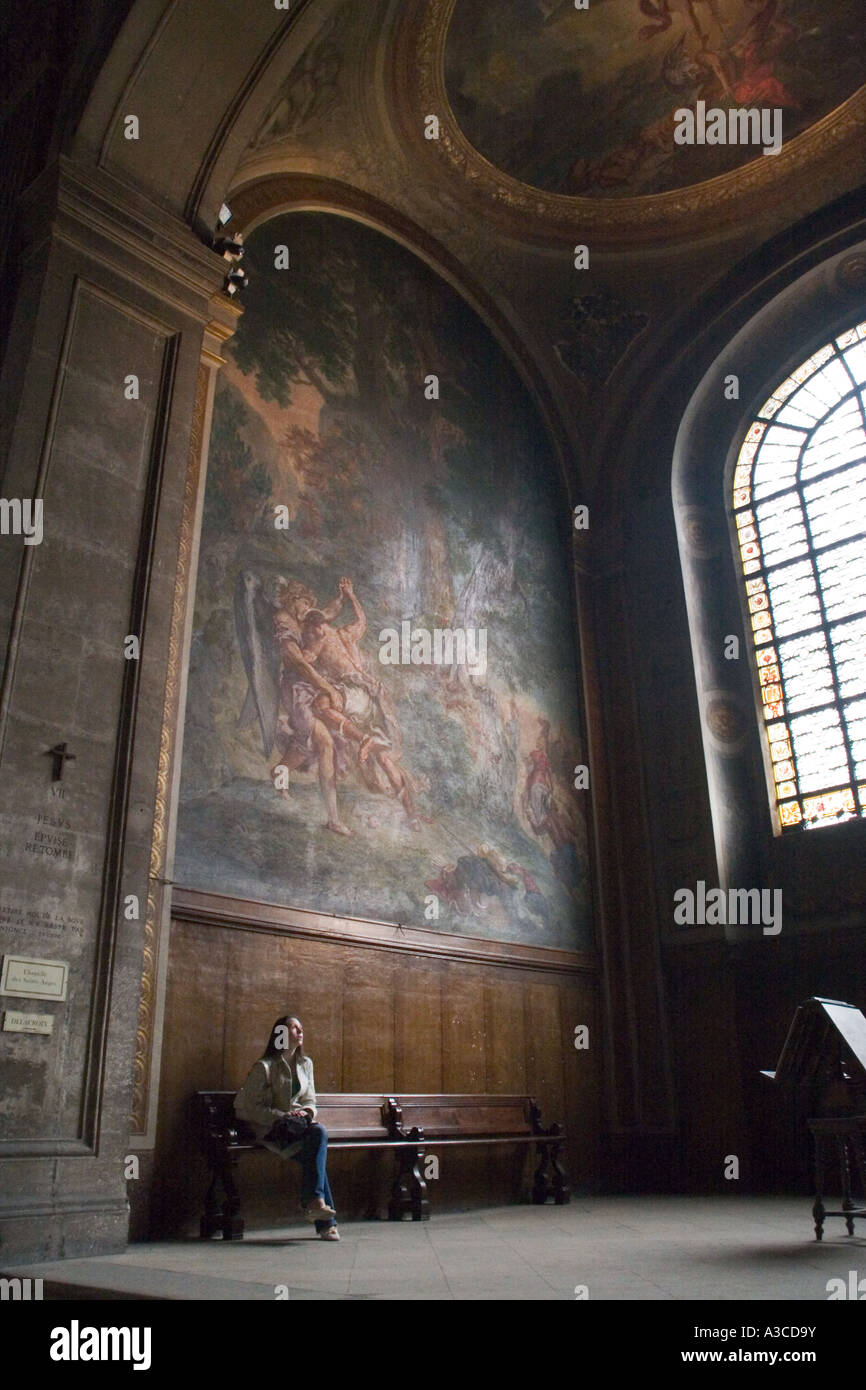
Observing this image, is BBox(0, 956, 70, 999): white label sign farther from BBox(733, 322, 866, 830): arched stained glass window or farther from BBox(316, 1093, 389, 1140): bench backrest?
BBox(733, 322, 866, 830): arched stained glass window

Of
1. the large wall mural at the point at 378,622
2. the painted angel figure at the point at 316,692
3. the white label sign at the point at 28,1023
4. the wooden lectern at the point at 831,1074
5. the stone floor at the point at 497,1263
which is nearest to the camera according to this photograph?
the stone floor at the point at 497,1263

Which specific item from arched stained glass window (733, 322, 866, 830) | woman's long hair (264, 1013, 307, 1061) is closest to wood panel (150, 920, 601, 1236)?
woman's long hair (264, 1013, 307, 1061)

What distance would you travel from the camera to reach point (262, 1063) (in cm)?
682

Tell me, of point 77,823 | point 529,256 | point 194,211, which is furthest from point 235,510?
point 529,256

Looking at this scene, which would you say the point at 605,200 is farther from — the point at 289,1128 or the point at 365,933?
the point at 289,1128

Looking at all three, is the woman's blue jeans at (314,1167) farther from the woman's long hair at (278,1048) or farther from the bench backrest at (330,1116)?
the woman's long hair at (278,1048)

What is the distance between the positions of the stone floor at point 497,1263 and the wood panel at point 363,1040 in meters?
0.51

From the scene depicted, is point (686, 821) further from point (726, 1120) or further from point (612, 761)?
point (726, 1120)

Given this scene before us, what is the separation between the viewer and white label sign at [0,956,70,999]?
18.1 feet

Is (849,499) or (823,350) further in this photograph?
(823,350)

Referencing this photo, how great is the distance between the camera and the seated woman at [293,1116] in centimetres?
636

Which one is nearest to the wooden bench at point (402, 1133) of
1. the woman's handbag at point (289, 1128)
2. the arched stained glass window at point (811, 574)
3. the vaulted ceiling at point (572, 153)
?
the woman's handbag at point (289, 1128)
